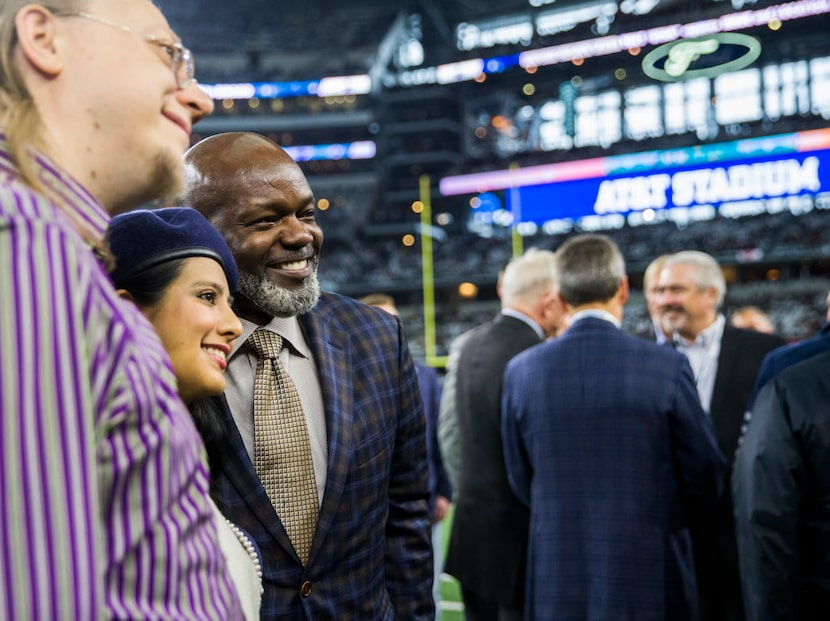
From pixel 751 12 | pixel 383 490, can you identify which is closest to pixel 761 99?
pixel 751 12

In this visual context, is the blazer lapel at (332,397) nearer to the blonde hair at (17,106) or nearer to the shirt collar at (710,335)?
the blonde hair at (17,106)

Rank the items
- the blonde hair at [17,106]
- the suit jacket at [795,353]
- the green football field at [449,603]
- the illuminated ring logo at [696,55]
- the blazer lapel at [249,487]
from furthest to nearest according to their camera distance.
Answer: the illuminated ring logo at [696,55]
the green football field at [449,603]
the suit jacket at [795,353]
the blazer lapel at [249,487]
the blonde hair at [17,106]

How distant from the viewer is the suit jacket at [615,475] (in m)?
3.27

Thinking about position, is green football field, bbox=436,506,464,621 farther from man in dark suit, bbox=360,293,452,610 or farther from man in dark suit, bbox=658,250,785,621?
man in dark suit, bbox=658,250,785,621

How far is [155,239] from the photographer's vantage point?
5.22ft

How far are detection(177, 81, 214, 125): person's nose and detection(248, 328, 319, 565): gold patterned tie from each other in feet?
2.93

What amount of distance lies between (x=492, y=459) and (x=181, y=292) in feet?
9.41

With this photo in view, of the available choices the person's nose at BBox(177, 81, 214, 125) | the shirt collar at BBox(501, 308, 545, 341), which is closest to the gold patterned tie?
the person's nose at BBox(177, 81, 214, 125)

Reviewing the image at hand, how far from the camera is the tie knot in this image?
2020 mm

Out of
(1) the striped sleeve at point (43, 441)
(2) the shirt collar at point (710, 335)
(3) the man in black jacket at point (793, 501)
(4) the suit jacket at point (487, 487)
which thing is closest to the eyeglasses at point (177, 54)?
(1) the striped sleeve at point (43, 441)

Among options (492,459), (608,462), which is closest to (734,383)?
(608,462)

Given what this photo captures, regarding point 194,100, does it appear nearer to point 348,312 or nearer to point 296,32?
point 348,312

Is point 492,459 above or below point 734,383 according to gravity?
below

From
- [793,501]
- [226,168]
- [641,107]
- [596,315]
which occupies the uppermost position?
[641,107]
